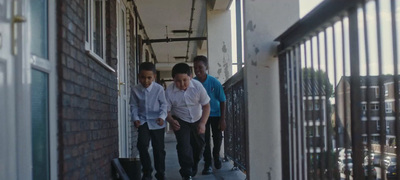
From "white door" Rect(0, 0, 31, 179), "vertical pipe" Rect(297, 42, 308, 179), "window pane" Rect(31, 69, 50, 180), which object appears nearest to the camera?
"white door" Rect(0, 0, 31, 179)

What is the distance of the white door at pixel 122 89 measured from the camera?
647 cm

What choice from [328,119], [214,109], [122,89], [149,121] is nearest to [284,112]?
[328,119]

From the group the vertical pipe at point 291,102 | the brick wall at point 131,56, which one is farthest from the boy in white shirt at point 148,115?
the brick wall at point 131,56

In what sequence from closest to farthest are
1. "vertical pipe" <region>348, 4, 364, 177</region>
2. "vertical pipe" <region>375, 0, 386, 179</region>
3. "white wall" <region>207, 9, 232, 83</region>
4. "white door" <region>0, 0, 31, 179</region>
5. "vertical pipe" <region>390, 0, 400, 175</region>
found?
"vertical pipe" <region>390, 0, 400, 175</region>
"vertical pipe" <region>375, 0, 386, 179</region>
"vertical pipe" <region>348, 4, 364, 177</region>
"white door" <region>0, 0, 31, 179</region>
"white wall" <region>207, 9, 232, 83</region>

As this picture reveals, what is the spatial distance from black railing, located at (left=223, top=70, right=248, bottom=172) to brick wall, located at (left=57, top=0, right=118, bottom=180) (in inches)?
54.7

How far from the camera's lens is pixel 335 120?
2.20 m

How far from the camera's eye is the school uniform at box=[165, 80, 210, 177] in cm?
480

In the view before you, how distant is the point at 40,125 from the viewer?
2.70 m

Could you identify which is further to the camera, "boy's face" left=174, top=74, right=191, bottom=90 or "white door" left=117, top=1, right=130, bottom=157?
"white door" left=117, top=1, right=130, bottom=157

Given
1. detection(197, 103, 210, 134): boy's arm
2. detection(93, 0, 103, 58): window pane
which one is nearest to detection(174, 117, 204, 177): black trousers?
detection(197, 103, 210, 134): boy's arm

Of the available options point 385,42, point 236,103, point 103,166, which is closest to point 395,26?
point 385,42

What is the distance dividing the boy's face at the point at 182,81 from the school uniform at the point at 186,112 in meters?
0.06

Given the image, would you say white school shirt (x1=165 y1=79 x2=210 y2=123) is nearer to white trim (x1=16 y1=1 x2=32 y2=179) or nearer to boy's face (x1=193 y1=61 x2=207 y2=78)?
boy's face (x1=193 y1=61 x2=207 y2=78)

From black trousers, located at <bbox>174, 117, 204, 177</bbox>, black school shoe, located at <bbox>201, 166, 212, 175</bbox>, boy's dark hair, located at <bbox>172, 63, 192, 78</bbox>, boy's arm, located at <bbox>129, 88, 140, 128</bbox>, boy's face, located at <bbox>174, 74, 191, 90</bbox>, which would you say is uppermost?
boy's dark hair, located at <bbox>172, 63, 192, 78</bbox>
